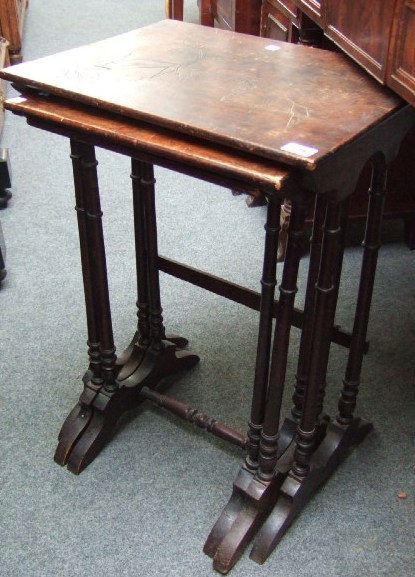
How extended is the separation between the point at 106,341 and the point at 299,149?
2.60 ft

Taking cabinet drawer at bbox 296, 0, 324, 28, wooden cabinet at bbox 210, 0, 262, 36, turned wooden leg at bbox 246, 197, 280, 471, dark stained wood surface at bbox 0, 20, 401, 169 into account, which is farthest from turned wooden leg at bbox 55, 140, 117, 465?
wooden cabinet at bbox 210, 0, 262, 36

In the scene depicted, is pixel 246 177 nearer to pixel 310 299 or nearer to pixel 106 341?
pixel 310 299

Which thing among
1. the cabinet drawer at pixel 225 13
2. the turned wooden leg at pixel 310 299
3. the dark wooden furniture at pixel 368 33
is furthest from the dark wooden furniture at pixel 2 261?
the cabinet drawer at pixel 225 13

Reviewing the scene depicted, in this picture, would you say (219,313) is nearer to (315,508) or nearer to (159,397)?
(159,397)

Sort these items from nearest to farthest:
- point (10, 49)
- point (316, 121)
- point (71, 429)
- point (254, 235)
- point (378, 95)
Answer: point (316, 121) → point (378, 95) → point (71, 429) → point (254, 235) → point (10, 49)

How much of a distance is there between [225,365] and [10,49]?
2.89 metres

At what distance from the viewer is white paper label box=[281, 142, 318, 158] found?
1.12 m

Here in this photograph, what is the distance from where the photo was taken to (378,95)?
1.37 m

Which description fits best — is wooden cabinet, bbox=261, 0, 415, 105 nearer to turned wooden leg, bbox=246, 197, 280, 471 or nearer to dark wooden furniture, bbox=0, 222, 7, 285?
turned wooden leg, bbox=246, 197, 280, 471

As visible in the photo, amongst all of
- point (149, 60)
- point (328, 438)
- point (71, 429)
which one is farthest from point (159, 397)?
point (149, 60)

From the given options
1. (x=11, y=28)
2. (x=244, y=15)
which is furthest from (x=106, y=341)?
(x=11, y=28)

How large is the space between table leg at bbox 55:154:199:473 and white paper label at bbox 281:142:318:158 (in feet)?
1.60

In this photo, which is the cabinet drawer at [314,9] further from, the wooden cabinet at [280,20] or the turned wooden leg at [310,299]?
the turned wooden leg at [310,299]

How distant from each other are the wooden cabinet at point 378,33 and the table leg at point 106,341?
0.52m
